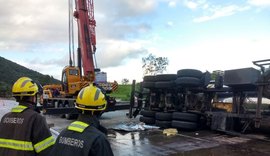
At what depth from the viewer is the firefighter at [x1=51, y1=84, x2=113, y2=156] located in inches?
92.7

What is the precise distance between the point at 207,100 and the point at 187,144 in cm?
314

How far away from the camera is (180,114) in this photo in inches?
446

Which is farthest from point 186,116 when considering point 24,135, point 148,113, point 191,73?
point 24,135

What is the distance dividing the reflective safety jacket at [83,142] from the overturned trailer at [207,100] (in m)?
7.97

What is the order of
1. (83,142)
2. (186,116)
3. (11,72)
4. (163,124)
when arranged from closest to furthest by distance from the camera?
(83,142) < (186,116) < (163,124) < (11,72)

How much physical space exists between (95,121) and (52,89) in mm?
18208

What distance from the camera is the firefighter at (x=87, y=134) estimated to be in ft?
7.72

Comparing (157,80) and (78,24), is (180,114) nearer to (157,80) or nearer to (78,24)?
(157,80)

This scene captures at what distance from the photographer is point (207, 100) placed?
38.6ft

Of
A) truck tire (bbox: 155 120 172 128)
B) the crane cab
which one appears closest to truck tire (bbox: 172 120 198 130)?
truck tire (bbox: 155 120 172 128)

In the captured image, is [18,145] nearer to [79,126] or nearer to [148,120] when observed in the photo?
[79,126]

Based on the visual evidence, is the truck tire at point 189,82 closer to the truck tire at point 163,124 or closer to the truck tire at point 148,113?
the truck tire at point 163,124

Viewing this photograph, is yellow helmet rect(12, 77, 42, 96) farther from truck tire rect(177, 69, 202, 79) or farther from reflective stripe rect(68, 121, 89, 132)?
truck tire rect(177, 69, 202, 79)

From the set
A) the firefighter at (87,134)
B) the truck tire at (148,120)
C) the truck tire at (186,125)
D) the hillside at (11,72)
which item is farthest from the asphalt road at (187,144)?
the hillside at (11,72)
